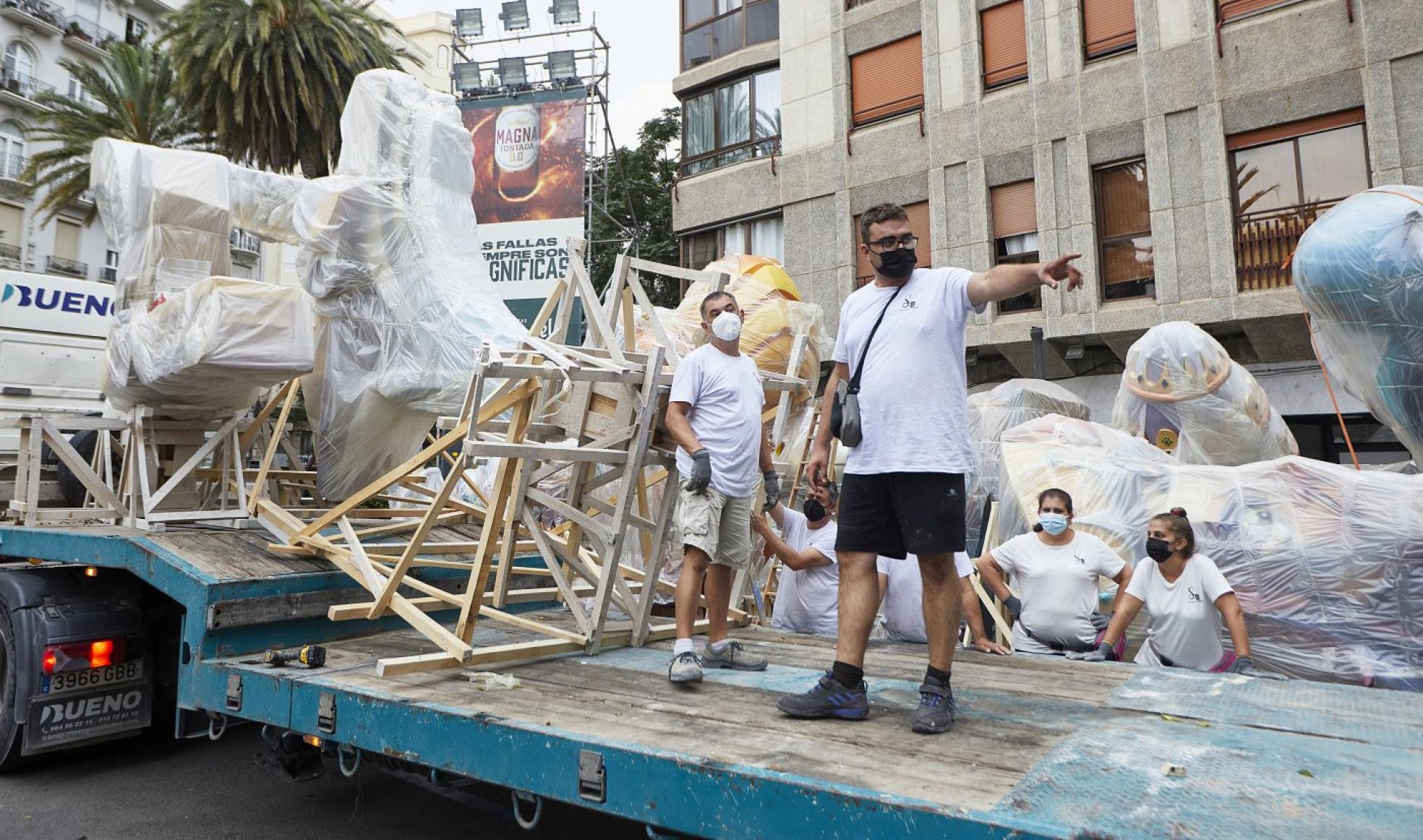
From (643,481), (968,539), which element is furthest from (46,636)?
(968,539)

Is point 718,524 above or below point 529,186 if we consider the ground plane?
below

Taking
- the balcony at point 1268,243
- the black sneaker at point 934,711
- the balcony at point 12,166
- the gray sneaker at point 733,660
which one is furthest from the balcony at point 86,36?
the black sneaker at point 934,711

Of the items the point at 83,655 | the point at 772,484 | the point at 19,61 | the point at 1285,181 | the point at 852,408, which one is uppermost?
the point at 19,61

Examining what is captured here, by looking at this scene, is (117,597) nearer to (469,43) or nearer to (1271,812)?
(1271,812)

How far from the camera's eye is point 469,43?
86.4ft

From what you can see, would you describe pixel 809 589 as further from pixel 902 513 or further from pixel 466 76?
pixel 466 76

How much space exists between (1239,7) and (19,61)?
126 feet

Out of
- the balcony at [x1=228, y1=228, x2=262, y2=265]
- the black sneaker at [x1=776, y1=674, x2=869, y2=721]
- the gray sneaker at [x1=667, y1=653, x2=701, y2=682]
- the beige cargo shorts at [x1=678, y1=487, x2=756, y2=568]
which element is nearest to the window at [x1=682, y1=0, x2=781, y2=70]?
the beige cargo shorts at [x1=678, y1=487, x2=756, y2=568]

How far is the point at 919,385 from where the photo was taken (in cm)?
294

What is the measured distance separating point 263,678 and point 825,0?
16466mm

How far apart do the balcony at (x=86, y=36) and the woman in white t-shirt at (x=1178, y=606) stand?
131ft

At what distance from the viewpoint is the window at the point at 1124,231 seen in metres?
13.1

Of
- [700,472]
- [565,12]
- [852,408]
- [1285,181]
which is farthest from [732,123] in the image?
[852,408]

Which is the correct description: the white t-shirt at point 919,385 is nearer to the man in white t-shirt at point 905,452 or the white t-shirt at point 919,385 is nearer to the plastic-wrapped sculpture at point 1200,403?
the man in white t-shirt at point 905,452
